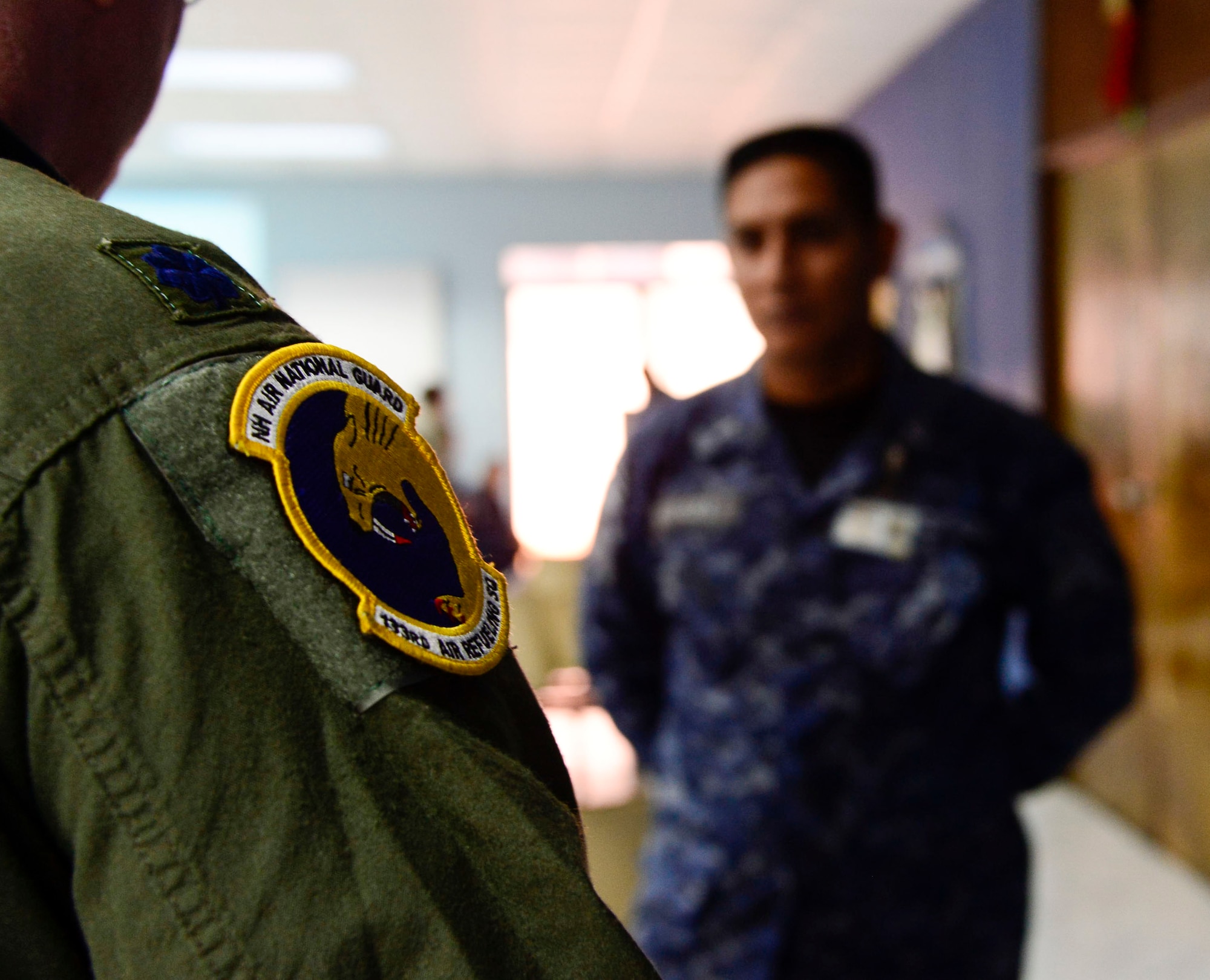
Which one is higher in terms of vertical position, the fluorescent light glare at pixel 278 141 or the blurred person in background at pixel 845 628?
the fluorescent light glare at pixel 278 141

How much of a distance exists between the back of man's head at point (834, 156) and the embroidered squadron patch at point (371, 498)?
1.11 metres

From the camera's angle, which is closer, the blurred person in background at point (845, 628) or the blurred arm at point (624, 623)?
the blurred person in background at point (845, 628)

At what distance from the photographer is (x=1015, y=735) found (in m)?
1.37

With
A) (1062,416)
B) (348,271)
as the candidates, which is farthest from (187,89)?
(1062,416)

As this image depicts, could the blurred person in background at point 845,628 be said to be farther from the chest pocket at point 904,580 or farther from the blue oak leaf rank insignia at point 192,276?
the blue oak leaf rank insignia at point 192,276

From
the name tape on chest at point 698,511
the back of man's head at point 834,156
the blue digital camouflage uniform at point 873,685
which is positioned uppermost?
the back of man's head at point 834,156

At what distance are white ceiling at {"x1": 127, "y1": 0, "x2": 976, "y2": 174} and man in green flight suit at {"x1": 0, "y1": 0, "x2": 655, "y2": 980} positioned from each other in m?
3.94

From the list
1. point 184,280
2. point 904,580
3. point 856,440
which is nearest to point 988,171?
point 856,440

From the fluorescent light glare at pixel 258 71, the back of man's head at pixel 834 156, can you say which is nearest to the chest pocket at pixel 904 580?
the back of man's head at pixel 834 156

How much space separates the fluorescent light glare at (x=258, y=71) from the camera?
16.4 feet

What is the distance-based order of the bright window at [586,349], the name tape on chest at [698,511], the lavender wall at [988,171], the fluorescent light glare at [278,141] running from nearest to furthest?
the name tape on chest at [698,511] < the lavender wall at [988,171] < the fluorescent light glare at [278,141] < the bright window at [586,349]

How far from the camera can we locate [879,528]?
1250 millimetres

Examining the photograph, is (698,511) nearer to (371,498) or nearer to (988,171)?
(371,498)

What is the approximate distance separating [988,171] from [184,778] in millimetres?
4637
